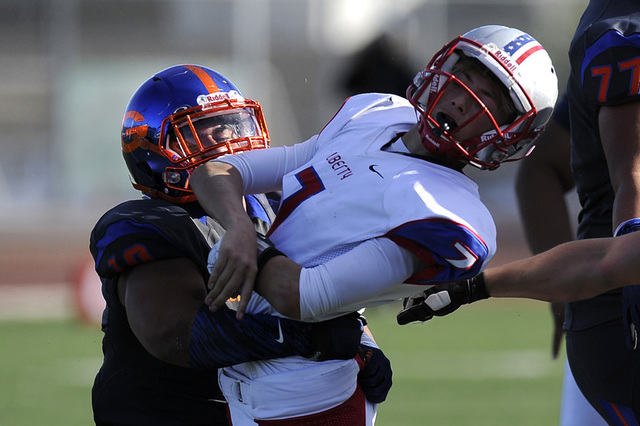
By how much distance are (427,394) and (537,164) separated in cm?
339

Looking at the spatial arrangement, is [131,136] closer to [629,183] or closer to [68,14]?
[629,183]

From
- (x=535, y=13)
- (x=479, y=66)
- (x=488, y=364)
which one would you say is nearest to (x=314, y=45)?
(x=535, y=13)

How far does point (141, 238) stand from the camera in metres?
2.13

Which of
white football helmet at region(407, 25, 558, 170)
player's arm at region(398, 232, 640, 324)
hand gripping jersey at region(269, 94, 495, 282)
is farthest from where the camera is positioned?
white football helmet at region(407, 25, 558, 170)

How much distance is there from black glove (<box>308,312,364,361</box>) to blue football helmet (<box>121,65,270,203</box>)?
2.10 ft

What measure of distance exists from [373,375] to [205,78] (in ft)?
3.26

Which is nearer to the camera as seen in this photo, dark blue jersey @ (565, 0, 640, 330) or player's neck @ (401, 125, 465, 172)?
player's neck @ (401, 125, 465, 172)

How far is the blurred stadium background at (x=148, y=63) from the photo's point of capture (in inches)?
548

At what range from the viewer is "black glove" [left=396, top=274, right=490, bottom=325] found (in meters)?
2.14

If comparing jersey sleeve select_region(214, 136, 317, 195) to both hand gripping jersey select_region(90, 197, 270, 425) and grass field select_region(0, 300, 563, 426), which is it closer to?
hand gripping jersey select_region(90, 197, 270, 425)

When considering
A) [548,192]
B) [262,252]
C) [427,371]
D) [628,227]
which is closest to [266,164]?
[262,252]

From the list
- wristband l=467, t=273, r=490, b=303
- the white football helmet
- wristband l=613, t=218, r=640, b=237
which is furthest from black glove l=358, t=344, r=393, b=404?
wristband l=613, t=218, r=640, b=237

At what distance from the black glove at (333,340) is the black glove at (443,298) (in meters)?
0.20

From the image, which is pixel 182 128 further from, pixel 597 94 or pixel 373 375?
pixel 597 94
